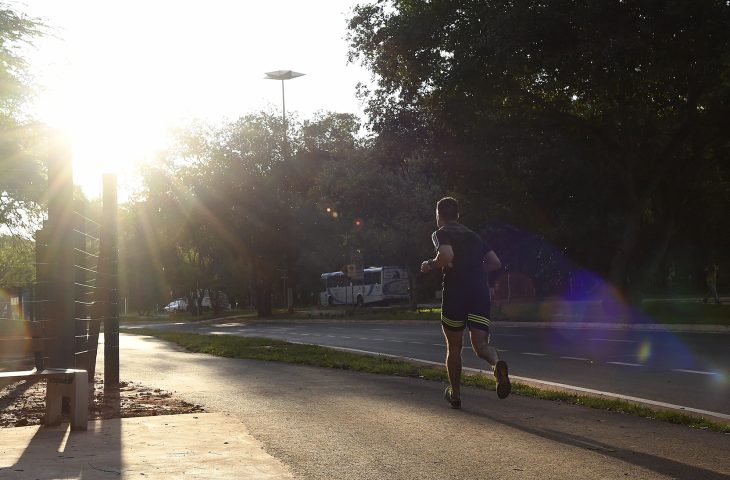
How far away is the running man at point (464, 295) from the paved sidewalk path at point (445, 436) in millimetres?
397

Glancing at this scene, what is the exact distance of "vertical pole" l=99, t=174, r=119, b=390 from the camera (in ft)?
34.5

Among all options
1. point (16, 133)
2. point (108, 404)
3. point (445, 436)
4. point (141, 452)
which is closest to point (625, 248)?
point (16, 133)

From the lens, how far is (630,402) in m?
8.67

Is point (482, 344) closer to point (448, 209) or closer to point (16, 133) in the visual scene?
point (448, 209)

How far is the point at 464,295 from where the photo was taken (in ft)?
26.4

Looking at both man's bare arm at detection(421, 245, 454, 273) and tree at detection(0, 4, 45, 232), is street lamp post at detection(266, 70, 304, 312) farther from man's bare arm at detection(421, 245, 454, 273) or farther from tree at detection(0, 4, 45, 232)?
man's bare arm at detection(421, 245, 454, 273)

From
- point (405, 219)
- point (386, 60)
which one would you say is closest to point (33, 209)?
point (386, 60)

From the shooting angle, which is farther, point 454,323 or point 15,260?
point 15,260

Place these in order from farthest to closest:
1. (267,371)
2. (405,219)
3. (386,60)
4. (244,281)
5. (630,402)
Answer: (244,281) < (405,219) < (386,60) < (267,371) < (630,402)

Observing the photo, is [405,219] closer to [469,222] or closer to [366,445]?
[469,222]

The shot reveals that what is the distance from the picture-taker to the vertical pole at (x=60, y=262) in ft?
25.4

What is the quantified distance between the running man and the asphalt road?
2248mm

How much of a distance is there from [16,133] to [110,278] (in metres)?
15.6

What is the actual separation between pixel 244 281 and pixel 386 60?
44.9 meters
